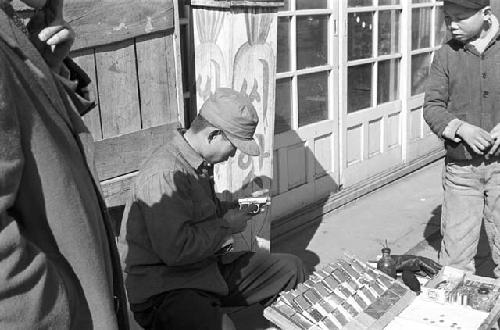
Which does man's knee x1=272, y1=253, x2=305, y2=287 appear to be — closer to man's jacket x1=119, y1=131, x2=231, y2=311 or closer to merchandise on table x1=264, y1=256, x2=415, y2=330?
merchandise on table x1=264, y1=256, x2=415, y2=330

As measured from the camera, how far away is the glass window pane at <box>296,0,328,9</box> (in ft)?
18.0

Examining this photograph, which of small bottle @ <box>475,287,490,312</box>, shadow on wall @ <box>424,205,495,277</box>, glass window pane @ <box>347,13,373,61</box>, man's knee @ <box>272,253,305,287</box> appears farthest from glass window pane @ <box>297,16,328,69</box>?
small bottle @ <box>475,287,490,312</box>

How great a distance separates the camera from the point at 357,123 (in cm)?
630

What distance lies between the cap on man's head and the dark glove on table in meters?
1.03

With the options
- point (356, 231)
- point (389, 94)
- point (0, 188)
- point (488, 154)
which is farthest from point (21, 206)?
point (389, 94)

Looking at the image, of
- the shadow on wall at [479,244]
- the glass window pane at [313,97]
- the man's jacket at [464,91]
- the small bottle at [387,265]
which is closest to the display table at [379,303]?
the small bottle at [387,265]

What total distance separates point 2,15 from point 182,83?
9.58 feet

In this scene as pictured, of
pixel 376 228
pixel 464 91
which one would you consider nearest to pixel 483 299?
pixel 464 91

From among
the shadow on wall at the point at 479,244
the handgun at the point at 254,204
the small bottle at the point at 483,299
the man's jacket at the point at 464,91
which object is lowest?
the shadow on wall at the point at 479,244

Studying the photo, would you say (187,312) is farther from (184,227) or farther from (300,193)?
(300,193)

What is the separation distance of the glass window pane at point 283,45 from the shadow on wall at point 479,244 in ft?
5.80

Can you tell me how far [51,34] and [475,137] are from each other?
264 centimetres

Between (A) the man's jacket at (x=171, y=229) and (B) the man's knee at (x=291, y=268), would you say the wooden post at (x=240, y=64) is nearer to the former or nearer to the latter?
(B) the man's knee at (x=291, y=268)

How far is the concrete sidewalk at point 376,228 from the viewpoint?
512 centimetres
